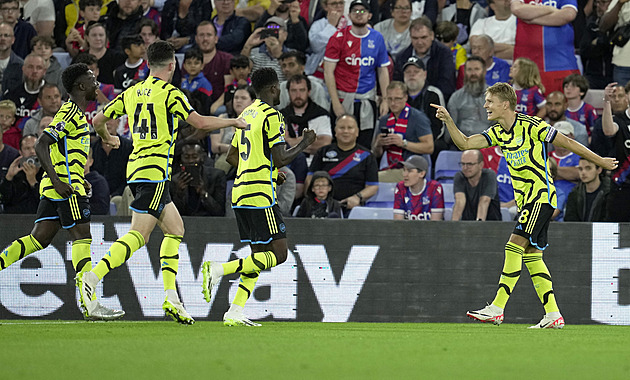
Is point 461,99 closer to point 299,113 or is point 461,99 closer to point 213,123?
point 299,113

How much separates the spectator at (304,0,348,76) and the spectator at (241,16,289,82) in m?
0.52

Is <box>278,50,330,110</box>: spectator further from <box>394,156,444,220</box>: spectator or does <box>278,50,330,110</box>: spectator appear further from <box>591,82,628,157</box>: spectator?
<box>591,82,628,157</box>: spectator

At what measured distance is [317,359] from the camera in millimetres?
5453

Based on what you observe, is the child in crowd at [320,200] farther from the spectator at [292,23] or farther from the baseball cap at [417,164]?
the spectator at [292,23]

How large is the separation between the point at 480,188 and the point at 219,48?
586 centimetres

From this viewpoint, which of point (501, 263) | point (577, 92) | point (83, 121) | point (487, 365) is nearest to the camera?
point (487, 365)

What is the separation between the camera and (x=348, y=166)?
12.3 m

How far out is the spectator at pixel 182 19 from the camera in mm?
15453

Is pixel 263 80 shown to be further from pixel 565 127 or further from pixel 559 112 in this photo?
pixel 559 112

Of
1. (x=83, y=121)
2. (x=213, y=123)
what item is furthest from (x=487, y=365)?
(x=83, y=121)

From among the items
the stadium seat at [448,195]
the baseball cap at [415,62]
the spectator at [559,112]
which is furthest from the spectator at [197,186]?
the spectator at [559,112]

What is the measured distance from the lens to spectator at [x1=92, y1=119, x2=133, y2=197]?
40.7 feet

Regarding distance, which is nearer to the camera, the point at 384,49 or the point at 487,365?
the point at 487,365

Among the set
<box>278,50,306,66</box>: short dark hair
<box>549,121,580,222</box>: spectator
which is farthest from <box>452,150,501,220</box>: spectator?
<box>278,50,306,66</box>: short dark hair
